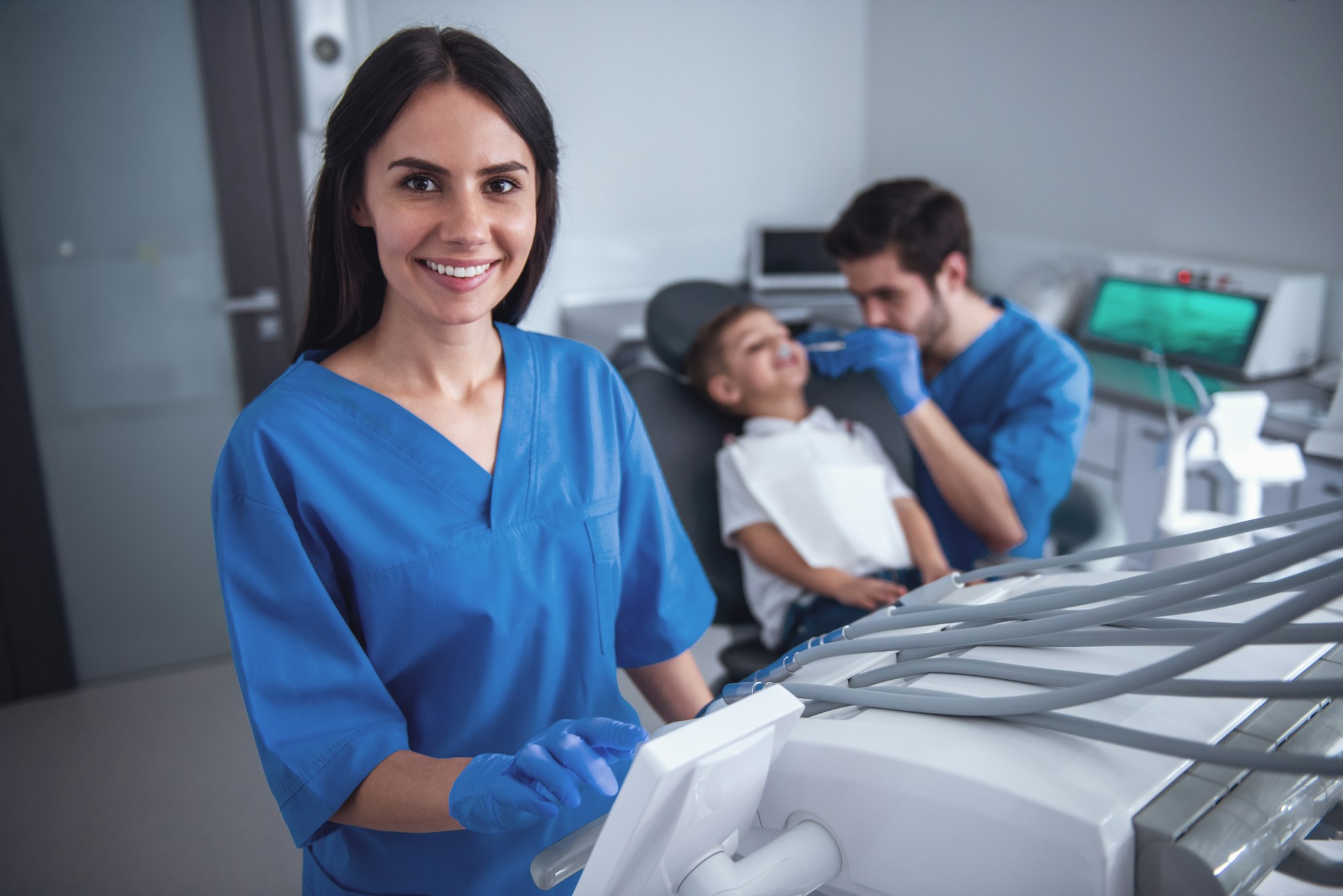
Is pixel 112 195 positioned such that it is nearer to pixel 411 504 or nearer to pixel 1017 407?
pixel 411 504

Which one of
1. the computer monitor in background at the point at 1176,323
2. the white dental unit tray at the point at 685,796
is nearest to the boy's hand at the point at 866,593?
the white dental unit tray at the point at 685,796

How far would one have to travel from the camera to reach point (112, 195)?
8.36 feet

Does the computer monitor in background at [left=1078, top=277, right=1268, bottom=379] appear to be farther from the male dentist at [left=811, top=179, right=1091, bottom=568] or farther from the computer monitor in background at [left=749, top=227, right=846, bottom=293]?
the computer monitor in background at [left=749, top=227, right=846, bottom=293]

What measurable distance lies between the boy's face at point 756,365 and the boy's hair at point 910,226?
0.81ft

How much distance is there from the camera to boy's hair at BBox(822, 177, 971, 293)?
198cm

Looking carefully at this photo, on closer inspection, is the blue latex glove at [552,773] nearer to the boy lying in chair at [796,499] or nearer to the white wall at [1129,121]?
the boy lying in chair at [796,499]

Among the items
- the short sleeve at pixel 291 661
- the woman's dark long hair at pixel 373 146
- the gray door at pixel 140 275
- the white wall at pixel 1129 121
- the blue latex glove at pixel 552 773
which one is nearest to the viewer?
the blue latex glove at pixel 552 773

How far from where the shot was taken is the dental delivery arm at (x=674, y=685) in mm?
1201

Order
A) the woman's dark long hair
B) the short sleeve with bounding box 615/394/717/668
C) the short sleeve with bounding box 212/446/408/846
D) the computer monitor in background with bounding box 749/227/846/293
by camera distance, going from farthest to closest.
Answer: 1. the computer monitor in background with bounding box 749/227/846/293
2. the short sleeve with bounding box 615/394/717/668
3. the woman's dark long hair
4. the short sleeve with bounding box 212/446/408/846

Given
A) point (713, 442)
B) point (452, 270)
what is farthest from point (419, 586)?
point (713, 442)

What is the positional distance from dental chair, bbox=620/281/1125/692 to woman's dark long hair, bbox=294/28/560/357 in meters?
0.77

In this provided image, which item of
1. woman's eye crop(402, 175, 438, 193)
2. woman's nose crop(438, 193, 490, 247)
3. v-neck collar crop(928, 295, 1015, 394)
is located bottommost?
v-neck collar crop(928, 295, 1015, 394)

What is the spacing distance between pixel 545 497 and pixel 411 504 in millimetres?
139

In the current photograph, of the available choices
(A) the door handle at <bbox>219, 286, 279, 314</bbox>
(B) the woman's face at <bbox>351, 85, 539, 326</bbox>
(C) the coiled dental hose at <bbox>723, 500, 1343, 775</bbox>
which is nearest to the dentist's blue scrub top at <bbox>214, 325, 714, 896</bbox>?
(B) the woman's face at <bbox>351, 85, 539, 326</bbox>
